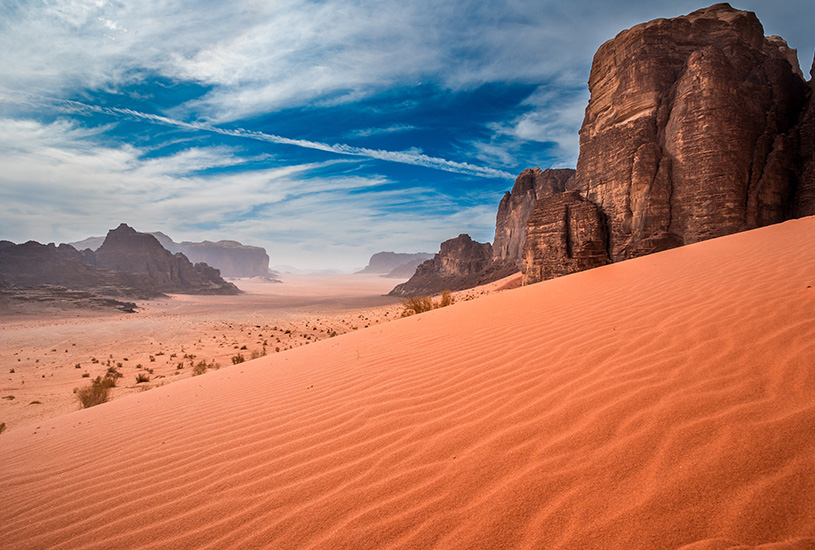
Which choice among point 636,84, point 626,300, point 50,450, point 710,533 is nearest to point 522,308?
point 626,300

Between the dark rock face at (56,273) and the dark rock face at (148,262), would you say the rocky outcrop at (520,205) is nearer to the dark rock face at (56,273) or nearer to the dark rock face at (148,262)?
the dark rock face at (56,273)

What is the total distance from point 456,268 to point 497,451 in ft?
160

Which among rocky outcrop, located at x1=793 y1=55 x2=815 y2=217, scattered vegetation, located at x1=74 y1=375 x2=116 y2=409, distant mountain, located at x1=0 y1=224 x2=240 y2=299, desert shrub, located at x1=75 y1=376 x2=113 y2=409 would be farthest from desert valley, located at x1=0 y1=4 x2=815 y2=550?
distant mountain, located at x1=0 y1=224 x2=240 y2=299

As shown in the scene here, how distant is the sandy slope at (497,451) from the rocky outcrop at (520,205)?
36338mm

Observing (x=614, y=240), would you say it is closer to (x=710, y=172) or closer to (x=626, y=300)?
(x=710, y=172)

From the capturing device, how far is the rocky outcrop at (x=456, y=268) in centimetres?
4475

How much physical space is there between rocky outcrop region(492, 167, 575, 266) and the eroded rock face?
2310 cm

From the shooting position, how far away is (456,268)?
50250mm

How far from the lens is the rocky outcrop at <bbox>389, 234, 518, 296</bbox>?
4475cm

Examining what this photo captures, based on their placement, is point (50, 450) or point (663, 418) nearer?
point (663, 418)

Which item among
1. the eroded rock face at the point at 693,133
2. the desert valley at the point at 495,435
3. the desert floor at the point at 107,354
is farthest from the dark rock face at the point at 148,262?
the eroded rock face at the point at 693,133

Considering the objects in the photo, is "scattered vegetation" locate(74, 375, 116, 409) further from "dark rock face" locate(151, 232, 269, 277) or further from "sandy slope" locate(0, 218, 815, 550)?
"dark rock face" locate(151, 232, 269, 277)

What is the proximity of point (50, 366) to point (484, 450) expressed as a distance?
15119mm

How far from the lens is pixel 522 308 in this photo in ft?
20.3
